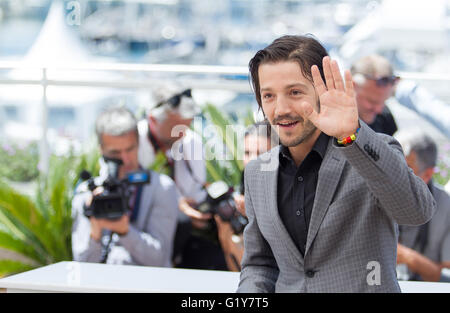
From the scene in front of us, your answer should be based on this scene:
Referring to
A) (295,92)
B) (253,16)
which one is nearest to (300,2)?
(253,16)

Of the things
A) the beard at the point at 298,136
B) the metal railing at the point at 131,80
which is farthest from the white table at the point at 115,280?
the metal railing at the point at 131,80

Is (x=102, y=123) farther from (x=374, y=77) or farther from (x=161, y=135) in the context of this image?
(x=374, y=77)

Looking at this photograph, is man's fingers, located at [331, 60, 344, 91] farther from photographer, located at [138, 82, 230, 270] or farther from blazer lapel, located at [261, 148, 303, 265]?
photographer, located at [138, 82, 230, 270]

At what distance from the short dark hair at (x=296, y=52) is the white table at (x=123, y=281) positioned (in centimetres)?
77

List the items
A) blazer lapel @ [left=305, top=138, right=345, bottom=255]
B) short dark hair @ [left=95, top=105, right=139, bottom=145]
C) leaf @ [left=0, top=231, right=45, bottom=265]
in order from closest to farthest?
blazer lapel @ [left=305, top=138, right=345, bottom=255], short dark hair @ [left=95, top=105, right=139, bottom=145], leaf @ [left=0, top=231, right=45, bottom=265]

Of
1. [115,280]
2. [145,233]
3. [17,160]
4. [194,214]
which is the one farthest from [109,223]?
[17,160]

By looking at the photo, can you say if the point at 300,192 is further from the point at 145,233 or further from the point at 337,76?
the point at 145,233

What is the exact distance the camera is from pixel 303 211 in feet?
5.62

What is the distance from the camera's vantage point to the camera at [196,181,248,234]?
337 centimetres

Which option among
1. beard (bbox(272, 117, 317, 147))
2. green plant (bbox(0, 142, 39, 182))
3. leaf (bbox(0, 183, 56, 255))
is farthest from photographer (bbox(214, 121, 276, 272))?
green plant (bbox(0, 142, 39, 182))

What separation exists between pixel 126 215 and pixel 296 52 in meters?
1.68

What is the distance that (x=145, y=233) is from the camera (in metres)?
3.40

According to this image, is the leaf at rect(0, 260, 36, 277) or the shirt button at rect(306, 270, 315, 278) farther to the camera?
the leaf at rect(0, 260, 36, 277)
